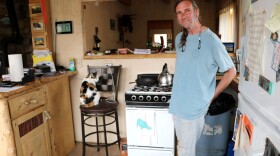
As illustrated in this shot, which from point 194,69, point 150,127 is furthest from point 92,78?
point 194,69

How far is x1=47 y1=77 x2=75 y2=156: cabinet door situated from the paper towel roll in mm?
307

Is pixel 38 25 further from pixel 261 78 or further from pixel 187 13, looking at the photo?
pixel 261 78

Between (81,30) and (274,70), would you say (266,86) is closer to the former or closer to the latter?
(274,70)

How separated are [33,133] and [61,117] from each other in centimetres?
55

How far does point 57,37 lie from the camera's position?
283 cm

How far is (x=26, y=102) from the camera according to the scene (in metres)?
1.91

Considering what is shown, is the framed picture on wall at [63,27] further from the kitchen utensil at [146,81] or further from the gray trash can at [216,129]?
the gray trash can at [216,129]

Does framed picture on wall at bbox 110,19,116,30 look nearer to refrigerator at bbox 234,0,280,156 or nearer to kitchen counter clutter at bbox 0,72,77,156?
kitchen counter clutter at bbox 0,72,77,156

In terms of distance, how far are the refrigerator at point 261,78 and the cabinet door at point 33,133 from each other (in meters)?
1.64

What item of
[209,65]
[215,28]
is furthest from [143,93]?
[215,28]

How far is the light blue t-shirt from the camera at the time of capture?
150 cm

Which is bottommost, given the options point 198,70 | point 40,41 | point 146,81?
point 146,81

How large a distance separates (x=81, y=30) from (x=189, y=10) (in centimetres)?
160

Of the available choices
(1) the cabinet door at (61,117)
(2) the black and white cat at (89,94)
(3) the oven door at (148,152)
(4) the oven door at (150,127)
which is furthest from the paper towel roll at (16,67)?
(3) the oven door at (148,152)
